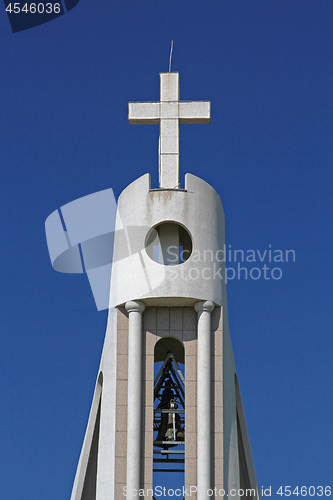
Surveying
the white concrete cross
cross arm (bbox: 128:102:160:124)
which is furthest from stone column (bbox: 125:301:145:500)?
cross arm (bbox: 128:102:160:124)

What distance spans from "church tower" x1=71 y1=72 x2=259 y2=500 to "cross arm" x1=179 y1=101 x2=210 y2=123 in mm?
810

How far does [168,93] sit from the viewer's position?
3934 centimetres

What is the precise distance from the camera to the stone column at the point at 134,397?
114 ft

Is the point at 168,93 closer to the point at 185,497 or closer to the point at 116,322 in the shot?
the point at 116,322

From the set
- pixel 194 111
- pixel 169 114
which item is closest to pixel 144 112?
pixel 169 114

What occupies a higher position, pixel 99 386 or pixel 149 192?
pixel 149 192

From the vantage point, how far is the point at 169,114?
A: 128ft

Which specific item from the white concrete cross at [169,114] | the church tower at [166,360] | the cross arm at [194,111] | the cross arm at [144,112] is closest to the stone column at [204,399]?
the church tower at [166,360]

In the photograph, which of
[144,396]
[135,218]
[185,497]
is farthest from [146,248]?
[185,497]

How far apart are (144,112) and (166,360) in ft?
25.4

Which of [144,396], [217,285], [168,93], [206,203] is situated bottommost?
[144,396]

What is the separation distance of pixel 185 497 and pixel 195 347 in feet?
14.2

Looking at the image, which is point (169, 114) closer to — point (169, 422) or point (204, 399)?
point (204, 399)

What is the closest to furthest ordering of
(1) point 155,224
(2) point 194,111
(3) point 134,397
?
(3) point 134,397 → (1) point 155,224 → (2) point 194,111
